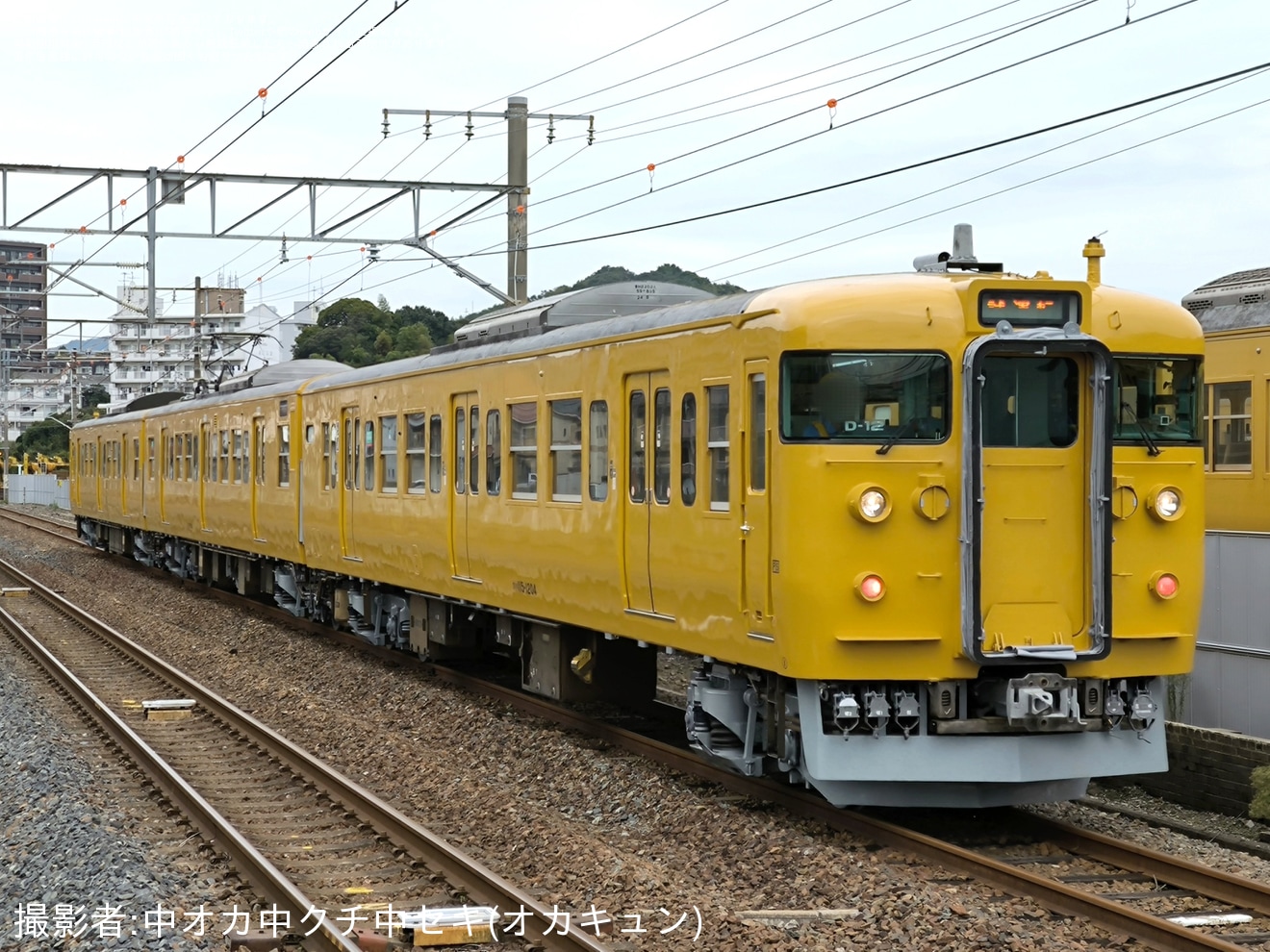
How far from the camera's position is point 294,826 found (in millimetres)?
9281

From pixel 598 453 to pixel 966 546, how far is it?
324 centimetres

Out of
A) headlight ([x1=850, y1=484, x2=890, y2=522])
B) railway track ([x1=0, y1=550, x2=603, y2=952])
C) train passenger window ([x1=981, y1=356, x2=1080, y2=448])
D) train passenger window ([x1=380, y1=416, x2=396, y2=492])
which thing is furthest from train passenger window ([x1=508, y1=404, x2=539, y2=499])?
train passenger window ([x1=981, y1=356, x2=1080, y2=448])


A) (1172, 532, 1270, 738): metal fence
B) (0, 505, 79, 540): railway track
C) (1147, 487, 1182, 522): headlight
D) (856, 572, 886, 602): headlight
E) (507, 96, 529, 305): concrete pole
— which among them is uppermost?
(507, 96, 529, 305): concrete pole

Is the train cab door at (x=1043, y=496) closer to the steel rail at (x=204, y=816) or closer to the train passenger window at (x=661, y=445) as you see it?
the train passenger window at (x=661, y=445)

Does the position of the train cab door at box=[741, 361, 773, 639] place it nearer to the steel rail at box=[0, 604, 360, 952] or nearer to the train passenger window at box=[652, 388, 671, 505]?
the train passenger window at box=[652, 388, 671, 505]

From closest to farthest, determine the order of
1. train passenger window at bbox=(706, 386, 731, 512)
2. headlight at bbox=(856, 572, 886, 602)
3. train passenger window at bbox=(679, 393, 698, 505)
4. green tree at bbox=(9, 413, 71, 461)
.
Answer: headlight at bbox=(856, 572, 886, 602) < train passenger window at bbox=(706, 386, 731, 512) < train passenger window at bbox=(679, 393, 698, 505) < green tree at bbox=(9, 413, 71, 461)

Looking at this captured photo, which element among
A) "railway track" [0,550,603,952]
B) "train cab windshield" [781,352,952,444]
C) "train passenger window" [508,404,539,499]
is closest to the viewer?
"railway track" [0,550,603,952]

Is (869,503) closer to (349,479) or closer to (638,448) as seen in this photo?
(638,448)

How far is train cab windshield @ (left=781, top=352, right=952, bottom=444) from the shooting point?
27.3 ft

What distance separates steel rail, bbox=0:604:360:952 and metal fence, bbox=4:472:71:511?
176 ft

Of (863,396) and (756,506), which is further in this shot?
(756,506)

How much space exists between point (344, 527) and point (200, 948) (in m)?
10.4

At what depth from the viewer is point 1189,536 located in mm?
8758

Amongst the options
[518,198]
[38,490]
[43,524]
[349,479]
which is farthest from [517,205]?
[38,490]
